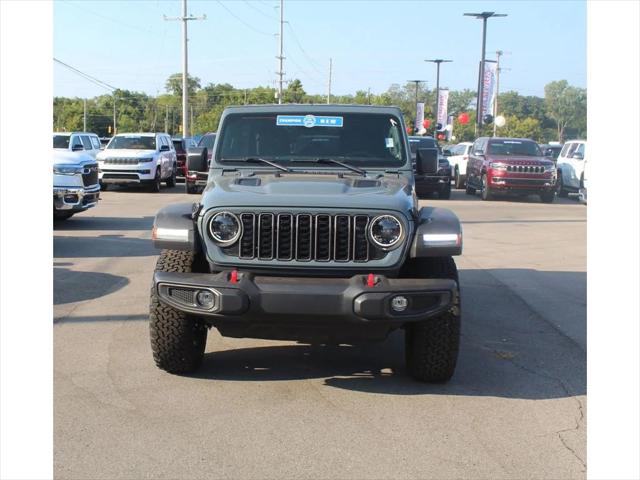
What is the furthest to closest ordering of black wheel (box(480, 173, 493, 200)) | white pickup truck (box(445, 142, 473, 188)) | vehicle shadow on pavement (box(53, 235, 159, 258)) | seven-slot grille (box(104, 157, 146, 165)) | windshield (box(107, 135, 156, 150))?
white pickup truck (box(445, 142, 473, 188))
windshield (box(107, 135, 156, 150))
seven-slot grille (box(104, 157, 146, 165))
black wheel (box(480, 173, 493, 200))
vehicle shadow on pavement (box(53, 235, 159, 258))

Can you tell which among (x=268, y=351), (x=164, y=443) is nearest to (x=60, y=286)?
(x=268, y=351)

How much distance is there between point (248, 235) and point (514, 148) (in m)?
20.2

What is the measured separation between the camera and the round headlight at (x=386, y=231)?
512 cm

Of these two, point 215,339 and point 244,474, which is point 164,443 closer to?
point 244,474

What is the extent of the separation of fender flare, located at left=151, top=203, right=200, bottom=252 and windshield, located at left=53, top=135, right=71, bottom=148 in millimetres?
16098

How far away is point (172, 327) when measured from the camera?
5340 millimetres

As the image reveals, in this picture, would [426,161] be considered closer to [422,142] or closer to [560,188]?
[422,142]

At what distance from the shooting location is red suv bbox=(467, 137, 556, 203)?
23328 millimetres

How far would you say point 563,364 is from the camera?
→ 6.16 metres

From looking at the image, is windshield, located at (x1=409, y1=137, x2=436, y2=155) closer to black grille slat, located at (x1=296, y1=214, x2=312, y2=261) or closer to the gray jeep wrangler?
the gray jeep wrangler

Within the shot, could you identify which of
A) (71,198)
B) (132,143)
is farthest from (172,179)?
(71,198)

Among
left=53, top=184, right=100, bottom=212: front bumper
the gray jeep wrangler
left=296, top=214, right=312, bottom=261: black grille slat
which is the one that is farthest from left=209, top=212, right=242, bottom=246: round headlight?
left=53, top=184, right=100, bottom=212: front bumper

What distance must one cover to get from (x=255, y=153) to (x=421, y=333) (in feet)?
7.11

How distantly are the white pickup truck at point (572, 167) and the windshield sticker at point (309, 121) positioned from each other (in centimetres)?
1868
